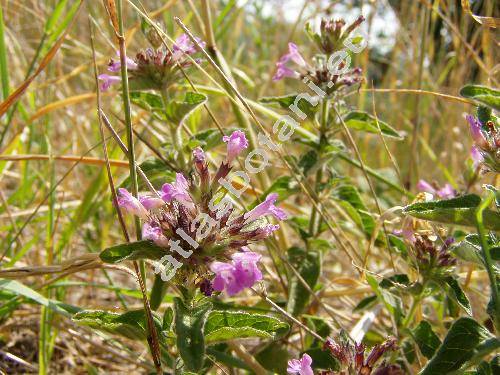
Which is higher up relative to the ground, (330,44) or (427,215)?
(330,44)

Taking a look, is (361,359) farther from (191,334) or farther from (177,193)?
(177,193)

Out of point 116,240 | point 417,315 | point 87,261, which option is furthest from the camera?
point 116,240

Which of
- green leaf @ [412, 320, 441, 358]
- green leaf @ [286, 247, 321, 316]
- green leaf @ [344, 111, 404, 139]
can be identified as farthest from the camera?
green leaf @ [344, 111, 404, 139]

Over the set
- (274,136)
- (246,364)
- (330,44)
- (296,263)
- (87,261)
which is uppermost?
(330,44)

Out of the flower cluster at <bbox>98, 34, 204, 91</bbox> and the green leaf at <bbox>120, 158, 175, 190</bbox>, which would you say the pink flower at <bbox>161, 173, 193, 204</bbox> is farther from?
the flower cluster at <bbox>98, 34, 204, 91</bbox>

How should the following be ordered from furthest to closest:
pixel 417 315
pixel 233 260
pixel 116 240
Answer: pixel 116 240 < pixel 417 315 < pixel 233 260

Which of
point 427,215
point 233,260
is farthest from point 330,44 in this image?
point 233,260

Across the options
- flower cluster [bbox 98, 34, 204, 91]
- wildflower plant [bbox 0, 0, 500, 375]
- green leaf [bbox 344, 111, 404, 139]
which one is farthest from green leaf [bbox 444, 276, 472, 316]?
flower cluster [bbox 98, 34, 204, 91]

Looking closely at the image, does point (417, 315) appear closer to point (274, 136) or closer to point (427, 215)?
point (427, 215)
